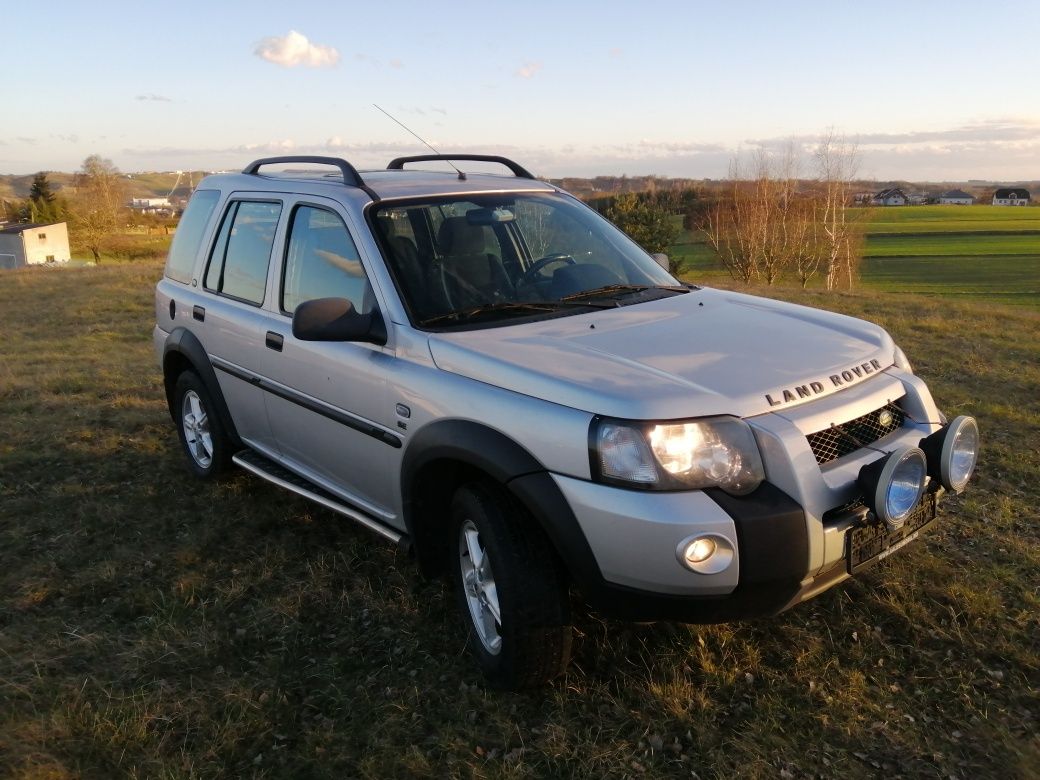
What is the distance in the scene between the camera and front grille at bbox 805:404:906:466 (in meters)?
2.75

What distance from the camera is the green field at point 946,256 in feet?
126

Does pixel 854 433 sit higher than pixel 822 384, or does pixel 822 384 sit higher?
pixel 822 384

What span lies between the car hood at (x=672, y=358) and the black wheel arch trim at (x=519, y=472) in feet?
0.67

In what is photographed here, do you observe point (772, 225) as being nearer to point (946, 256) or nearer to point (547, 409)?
point (946, 256)

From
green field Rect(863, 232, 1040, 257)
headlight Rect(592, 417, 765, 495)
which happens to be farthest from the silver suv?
green field Rect(863, 232, 1040, 257)

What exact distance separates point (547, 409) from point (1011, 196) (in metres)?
125

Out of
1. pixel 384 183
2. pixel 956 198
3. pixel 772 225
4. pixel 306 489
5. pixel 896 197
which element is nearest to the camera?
pixel 384 183

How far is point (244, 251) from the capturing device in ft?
15.0

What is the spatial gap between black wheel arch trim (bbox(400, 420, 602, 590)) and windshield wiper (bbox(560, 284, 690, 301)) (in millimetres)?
1010

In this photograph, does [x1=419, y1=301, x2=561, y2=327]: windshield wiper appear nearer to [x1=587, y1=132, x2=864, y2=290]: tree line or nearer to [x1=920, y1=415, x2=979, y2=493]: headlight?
[x1=920, y1=415, x2=979, y2=493]: headlight

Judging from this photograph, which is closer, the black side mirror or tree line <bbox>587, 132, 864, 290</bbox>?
the black side mirror

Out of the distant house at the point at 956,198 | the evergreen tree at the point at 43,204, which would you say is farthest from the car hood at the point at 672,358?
the distant house at the point at 956,198

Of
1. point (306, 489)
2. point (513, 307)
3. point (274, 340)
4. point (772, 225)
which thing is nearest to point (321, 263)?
point (274, 340)

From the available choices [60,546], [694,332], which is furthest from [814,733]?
[60,546]
